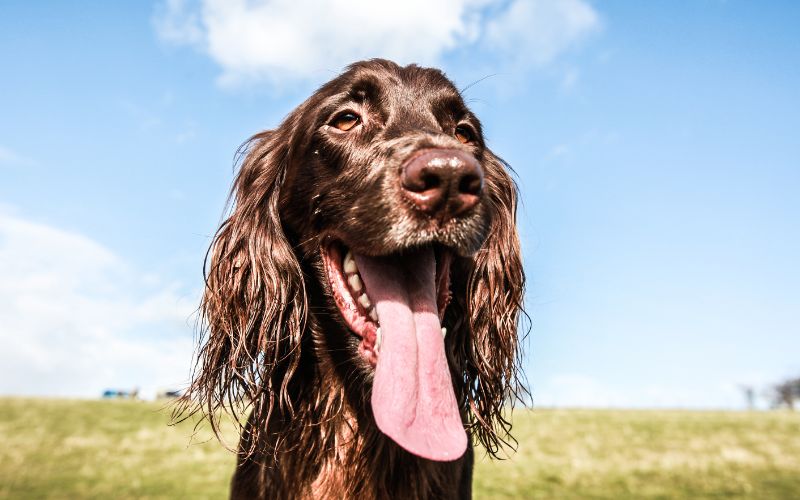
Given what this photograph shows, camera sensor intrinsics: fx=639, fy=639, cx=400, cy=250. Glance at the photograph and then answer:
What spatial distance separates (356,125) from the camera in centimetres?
322

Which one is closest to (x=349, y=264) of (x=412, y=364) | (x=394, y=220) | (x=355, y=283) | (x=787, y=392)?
(x=355, y=283)

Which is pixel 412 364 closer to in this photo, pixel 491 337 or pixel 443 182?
pixel 443 182

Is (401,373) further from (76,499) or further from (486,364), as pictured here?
(76,499)

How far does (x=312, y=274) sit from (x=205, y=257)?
716mm

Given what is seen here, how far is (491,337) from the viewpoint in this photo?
352cm

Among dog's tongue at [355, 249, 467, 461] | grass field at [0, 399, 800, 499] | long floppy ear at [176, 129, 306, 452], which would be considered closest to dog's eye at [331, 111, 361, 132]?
long floppy ear at [176, 129, 306, 452]

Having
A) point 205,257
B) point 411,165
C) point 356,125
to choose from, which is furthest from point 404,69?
point 205,257

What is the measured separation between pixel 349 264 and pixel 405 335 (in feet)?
1.77

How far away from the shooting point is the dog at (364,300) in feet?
8.32

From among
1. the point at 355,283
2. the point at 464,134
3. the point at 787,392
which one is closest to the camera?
the point at 355,283

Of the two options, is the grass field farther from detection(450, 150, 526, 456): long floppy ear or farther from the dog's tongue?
the dog's tongue

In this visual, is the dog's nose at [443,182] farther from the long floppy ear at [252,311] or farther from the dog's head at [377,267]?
the long floppy ear at [252,311]

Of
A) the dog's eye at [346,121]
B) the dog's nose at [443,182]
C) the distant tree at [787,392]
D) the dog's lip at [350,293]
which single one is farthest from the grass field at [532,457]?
the distant tree at [787,392]

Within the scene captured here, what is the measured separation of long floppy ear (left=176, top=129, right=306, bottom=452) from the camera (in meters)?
3.17
